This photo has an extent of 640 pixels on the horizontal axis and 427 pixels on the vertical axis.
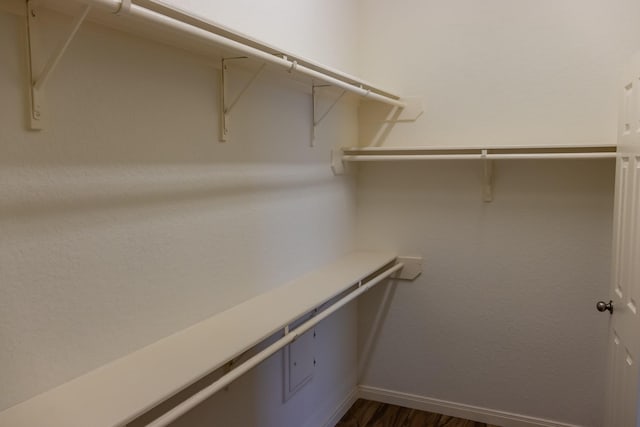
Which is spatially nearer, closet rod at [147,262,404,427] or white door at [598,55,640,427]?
closet rod at [147,262,404,427]

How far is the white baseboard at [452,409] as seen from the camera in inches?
105

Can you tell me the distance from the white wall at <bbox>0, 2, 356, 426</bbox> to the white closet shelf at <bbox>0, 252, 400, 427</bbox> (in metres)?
0.04

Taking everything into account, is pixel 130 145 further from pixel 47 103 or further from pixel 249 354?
pixel 249 354

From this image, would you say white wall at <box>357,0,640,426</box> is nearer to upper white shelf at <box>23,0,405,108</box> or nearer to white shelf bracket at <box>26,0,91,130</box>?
upper white shelf at <box>23,0,405,108</box>

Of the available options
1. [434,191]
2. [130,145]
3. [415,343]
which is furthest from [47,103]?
[415,343]

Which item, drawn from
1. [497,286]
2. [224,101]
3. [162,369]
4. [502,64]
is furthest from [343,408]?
[502,64]

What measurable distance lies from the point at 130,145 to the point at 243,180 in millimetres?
535

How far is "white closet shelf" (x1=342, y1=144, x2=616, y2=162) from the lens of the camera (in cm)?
227

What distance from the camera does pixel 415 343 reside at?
9.38 ft

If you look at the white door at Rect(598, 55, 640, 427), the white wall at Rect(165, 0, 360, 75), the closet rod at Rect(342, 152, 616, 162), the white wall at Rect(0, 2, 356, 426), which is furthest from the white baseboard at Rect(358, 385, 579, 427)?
the white wall at Rect(165, 0, 360, 75)

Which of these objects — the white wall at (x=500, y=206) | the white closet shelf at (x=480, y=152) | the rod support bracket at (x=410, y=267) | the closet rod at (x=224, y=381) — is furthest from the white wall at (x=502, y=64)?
the closet rod at (x=224, y=381)

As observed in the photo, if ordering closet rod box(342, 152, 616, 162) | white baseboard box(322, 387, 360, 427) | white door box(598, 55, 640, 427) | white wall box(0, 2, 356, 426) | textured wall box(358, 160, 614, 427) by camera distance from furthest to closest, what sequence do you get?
white baseboard box(322, 387, 360, 427)
textured wall box(358, 160, 614, 427)
closet rod box(342, 152, 616, 162)
white door box(598, 55, 640, 427)
white wall box(0, 2, 356, 426)

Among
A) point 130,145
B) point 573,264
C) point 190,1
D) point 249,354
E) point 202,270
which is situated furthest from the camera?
point 573,264

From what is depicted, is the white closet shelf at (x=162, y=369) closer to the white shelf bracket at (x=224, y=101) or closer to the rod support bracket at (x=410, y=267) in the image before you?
the white shelf bracket at (x=224, y=101)
